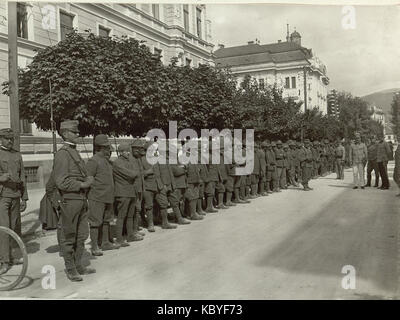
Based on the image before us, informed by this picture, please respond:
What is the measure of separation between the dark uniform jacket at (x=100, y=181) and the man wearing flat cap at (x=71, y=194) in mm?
1235

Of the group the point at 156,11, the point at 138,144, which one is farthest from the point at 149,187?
the point at 156,11

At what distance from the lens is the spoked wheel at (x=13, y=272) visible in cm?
504

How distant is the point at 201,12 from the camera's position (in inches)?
1045

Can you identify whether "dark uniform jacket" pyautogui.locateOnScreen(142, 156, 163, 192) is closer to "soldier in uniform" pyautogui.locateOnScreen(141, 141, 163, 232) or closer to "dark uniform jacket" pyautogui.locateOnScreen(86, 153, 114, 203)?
"soldier in uniform" pyautogui.locateOnScreen(141, 141, 163, 232)

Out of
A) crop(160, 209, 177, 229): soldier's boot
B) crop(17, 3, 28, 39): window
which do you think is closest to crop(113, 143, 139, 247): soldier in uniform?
crop(160, 209, 177, 229): soldier's boot

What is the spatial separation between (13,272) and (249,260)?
10.4 feet

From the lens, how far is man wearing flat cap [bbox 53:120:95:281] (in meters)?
5.29

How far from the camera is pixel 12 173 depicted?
20.2 ft

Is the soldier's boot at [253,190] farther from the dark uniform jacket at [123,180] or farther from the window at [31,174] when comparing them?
the window at [31,174]

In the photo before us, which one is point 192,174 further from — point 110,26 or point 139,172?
point 110,26

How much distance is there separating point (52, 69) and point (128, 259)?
4.47 metres

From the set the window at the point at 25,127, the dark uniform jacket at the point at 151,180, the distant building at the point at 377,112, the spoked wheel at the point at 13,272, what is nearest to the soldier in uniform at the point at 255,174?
the dark uniform jacket at the point at 151,180

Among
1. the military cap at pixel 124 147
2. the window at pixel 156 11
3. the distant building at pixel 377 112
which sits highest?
the window at pixel 156 11
